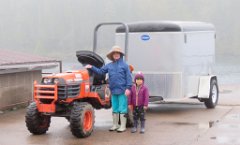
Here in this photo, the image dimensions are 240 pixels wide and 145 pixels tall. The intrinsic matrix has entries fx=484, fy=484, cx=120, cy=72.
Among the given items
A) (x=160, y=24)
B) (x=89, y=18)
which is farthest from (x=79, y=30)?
(x=160, y=24)

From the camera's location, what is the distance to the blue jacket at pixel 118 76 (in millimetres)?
9211

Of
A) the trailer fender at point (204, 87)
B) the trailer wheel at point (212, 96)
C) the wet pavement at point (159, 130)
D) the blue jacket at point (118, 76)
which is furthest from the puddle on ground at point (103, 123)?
the trailer wheel at point (212, 96)

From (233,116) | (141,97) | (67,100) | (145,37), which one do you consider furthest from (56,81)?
(233,116)

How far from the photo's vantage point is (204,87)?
12445 millimetres

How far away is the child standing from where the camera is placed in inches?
363

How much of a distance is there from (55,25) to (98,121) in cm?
10269

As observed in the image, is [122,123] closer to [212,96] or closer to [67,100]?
[67,100]

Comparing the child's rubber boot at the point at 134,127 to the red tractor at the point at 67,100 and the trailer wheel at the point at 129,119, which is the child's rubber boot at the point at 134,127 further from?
the red tractor at the point at 67,100

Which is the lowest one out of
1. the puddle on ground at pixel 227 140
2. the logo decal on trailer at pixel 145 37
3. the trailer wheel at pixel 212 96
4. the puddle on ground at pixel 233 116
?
the puddle on ground at pixel 227 140

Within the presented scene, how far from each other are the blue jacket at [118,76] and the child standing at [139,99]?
0.15 metres

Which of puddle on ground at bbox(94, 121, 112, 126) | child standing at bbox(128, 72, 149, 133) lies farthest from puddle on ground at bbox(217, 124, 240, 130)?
puddle on ground at bbox(94, 121, 112, 126)

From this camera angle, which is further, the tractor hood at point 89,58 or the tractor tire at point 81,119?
the tractor hood at point 89,58

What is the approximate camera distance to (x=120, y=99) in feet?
30.5

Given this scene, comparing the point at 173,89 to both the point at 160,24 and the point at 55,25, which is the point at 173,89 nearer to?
the point at 160,24
